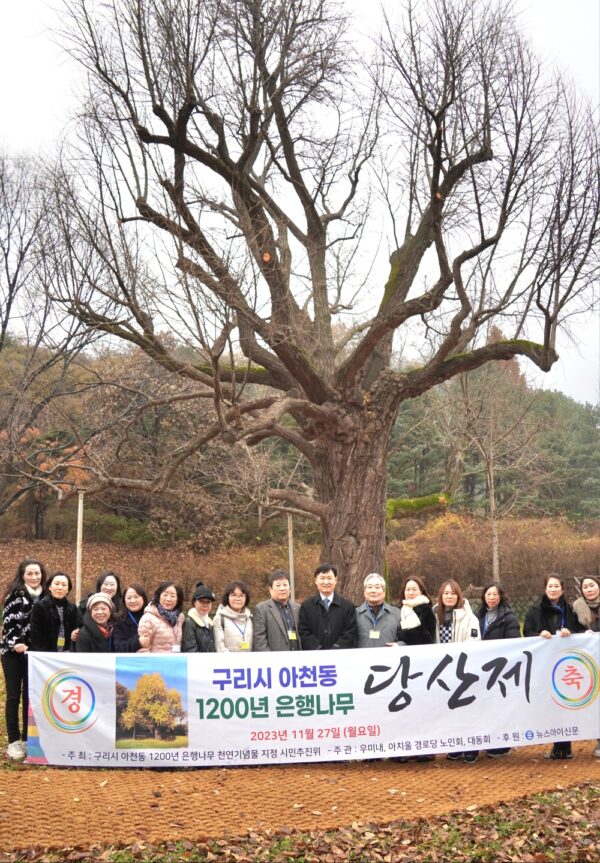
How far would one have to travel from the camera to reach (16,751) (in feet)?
24.0

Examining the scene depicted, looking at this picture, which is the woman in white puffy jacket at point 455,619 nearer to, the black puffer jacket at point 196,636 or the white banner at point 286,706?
the white banner at point 286,706

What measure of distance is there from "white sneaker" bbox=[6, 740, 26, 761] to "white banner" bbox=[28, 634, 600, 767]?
13.5 inches

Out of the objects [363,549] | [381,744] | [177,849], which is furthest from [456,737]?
[363,549]

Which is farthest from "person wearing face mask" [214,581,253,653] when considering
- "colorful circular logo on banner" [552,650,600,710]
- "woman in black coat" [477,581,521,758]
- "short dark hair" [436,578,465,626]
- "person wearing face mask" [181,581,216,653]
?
"colorful circular logo on banner" [552,650,600,710]

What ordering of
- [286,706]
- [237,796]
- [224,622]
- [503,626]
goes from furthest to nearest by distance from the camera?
1. [503,626]
2. [224,622]
3. [286,706]
4. [237,796]

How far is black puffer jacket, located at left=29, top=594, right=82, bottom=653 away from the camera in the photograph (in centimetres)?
736

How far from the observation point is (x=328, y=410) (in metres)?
13.0

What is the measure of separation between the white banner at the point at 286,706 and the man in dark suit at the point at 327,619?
302 mm

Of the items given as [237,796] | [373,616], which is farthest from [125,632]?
[373,616]

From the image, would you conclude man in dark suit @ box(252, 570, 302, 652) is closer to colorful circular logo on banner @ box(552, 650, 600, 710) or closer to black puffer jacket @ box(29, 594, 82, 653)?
black puffer jacket @ box(29, 594, 82, 653)

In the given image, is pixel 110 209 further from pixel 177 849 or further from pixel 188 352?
pixel 177 849

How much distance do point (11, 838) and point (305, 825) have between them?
1.93 metres

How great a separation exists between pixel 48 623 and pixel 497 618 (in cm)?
410

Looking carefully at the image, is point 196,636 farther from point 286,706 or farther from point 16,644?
point 16,644
